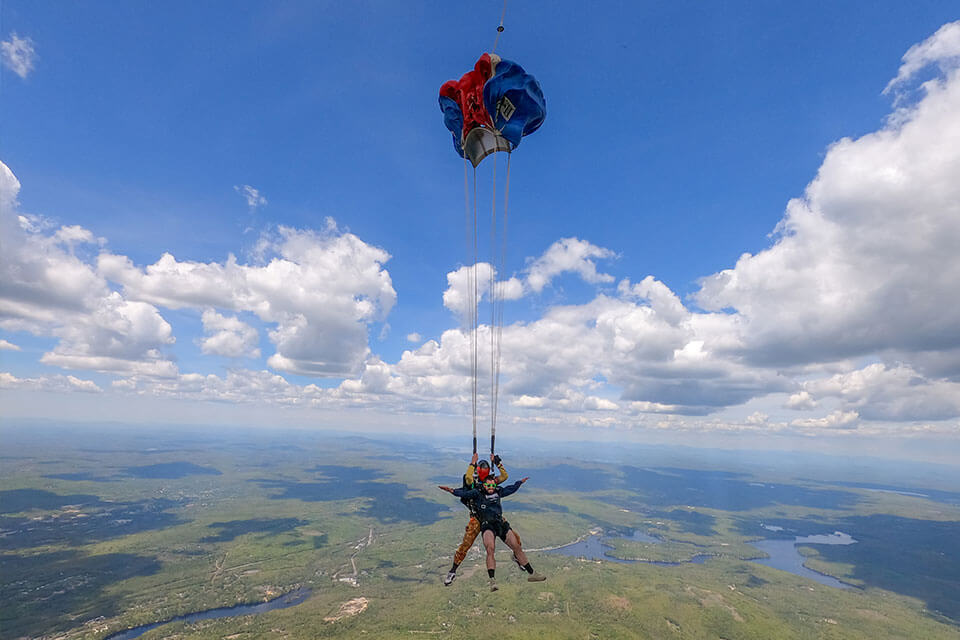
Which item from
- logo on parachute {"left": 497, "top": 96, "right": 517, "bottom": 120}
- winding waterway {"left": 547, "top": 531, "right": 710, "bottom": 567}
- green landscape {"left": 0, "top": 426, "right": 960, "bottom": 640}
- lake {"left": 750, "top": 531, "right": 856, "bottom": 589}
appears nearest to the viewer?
logo on parachute {"left": 497, "top": 96, "right": 517, "bottom": 120}

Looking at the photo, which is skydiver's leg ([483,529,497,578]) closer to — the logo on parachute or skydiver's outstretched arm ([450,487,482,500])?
skydiver's outstretched arm ([450,487,482,500])

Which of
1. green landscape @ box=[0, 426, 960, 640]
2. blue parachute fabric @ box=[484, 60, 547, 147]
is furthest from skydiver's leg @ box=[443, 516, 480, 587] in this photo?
green landscape @ box=[0, 426, 960, 640]

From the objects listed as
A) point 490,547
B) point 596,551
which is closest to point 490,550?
point 490,547

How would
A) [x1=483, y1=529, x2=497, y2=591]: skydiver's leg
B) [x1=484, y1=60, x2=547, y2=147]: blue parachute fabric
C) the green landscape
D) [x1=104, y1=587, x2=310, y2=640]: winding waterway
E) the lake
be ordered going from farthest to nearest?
the lake
the green landscape
[x1=104, y1=587, x2=310, y2=640]: winding waterway
[x1=483, y1=529, x2=497, y2=591]: skydiver's leg
[x1=484, y1=60, x2=547, y2=147]: blue parachute fabric

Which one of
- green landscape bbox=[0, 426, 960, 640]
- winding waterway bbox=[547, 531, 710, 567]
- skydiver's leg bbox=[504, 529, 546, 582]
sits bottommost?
winding waterway bbox=[547, 531, 710, 567]

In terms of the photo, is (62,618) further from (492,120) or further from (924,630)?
(924,630)

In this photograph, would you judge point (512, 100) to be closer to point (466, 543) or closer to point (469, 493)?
point (469, 493)

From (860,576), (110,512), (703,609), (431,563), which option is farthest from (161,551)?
(860,576)
